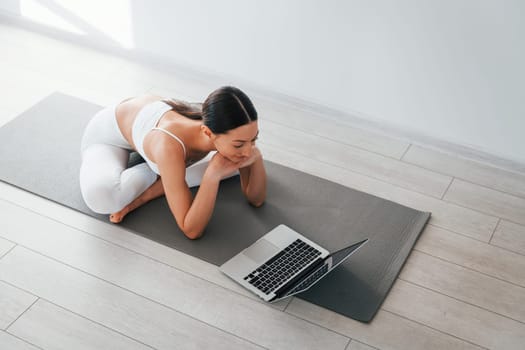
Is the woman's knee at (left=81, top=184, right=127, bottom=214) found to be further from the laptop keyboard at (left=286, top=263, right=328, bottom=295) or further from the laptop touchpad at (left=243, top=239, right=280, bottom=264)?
the laptop keyboard at (left=286, top=263, right=328, bottom=295)

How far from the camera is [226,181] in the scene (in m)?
3.06

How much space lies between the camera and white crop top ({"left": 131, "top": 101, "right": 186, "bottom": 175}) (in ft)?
8.93

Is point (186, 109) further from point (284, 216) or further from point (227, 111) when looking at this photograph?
point (284, 216)

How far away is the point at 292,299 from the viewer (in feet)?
8.29

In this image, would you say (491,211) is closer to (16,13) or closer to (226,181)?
(226,181)

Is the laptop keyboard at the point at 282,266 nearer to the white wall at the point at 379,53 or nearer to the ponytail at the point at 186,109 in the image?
the ponytail at the point at 186,109

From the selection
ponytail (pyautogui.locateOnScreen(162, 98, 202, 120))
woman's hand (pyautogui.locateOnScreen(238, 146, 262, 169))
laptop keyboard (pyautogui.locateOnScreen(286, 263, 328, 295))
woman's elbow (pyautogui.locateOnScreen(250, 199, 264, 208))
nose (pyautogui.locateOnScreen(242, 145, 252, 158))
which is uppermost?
nose (pyautogui.locateOnScreen(242, 145, 252, 158))

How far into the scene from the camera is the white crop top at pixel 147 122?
107 inches

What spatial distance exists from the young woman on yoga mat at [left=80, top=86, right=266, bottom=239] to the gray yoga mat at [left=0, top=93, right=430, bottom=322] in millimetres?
75

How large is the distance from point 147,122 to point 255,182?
1.46ft

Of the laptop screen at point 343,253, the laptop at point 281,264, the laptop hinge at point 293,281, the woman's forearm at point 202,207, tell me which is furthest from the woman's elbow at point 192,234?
the laptop screen at point 343,253

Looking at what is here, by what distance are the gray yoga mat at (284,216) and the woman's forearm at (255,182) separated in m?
0.05

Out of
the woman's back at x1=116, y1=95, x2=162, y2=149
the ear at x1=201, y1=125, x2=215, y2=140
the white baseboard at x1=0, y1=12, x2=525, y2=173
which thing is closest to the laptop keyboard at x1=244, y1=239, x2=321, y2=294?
the ear at x1=201, y1=125, x2=215, y2=140

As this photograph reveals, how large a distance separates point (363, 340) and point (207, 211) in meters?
0.68
